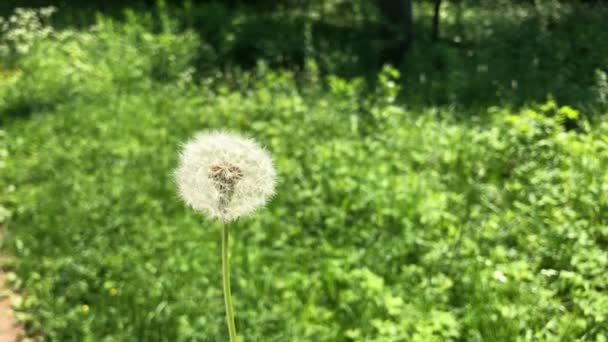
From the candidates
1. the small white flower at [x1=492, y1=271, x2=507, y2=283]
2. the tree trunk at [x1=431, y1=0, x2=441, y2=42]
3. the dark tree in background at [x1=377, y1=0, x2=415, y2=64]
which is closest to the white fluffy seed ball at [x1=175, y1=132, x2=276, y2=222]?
the small white flower at [x1=492, y1=271, x2=507, y2=283]

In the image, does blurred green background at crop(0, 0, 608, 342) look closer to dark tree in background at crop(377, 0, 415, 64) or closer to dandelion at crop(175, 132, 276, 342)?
dark tree in background at crop(377, 0, 415, 64)

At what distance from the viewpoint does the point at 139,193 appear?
4.48 m

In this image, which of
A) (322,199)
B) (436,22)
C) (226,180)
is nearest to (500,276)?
(322,199)

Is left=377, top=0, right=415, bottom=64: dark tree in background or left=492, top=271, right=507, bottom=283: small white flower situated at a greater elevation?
left=492, top=271, right=507, bottom=283: small white flower

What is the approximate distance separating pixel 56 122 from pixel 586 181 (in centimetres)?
481

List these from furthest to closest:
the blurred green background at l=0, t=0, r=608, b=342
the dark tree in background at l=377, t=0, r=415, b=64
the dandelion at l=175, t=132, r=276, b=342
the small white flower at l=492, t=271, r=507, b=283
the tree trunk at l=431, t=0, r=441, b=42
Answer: the tree trunk at l=431, t=0, r=441, b=42
the dark tree in background at l=377, t=0, r=415, b=64
the blurred green background at l=0, t=0, r=608, b=342
the small white flower at l=492, t=271, r=507, b=283
the dandelion at l=175, t=132, r=276, b=342

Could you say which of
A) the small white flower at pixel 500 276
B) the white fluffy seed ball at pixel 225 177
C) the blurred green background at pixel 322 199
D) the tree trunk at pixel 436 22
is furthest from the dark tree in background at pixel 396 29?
the white fluffy seed ball at pixel 225 177

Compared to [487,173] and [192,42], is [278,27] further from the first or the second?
[487,173]

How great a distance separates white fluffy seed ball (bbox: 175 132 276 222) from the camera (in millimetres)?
1793

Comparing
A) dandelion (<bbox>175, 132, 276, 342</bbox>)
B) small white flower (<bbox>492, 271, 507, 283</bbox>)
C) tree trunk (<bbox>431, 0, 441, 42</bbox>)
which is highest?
dandelion (<bbox>175, 132, 276, 342</bbox>)

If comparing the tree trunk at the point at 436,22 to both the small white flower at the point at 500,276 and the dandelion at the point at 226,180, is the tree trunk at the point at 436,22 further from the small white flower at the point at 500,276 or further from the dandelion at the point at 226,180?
the dandelion at the point at 226,180

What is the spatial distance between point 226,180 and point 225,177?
0.01 metres

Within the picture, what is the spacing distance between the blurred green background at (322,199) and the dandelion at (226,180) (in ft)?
4.51

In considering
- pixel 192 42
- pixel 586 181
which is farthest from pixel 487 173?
pixel 192 42
